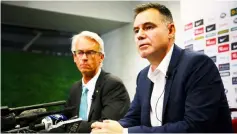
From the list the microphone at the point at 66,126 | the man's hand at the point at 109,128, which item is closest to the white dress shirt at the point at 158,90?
the man's hand at the point at 109,128

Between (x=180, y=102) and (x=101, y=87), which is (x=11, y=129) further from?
(x=101, y=87)

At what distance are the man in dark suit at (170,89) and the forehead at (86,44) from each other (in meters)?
0.64

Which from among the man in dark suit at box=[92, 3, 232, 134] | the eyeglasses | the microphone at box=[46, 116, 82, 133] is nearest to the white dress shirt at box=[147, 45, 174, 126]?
the man in dark suit at box=[92, 3, 232, 134]

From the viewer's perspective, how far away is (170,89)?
126cm

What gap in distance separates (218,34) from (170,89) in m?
1.53

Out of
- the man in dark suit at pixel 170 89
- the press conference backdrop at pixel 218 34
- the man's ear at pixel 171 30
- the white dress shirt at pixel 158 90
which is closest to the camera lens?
the man in dark suit at pixel 170 89

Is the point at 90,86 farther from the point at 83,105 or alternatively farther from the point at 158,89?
the point at 158,89

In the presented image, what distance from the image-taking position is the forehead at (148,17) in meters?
1.38

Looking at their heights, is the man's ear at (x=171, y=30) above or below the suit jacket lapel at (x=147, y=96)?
above

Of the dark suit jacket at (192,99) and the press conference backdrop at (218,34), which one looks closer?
the dark suit jacket at (192,99)

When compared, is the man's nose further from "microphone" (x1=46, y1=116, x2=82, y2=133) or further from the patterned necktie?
the patterned necktie

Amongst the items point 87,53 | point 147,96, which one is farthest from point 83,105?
point 147,96

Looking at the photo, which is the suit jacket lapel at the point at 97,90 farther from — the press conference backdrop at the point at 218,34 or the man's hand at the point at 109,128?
the press conference backdrop at the point at 218,34

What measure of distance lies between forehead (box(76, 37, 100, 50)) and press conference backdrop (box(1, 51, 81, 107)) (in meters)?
3.06
